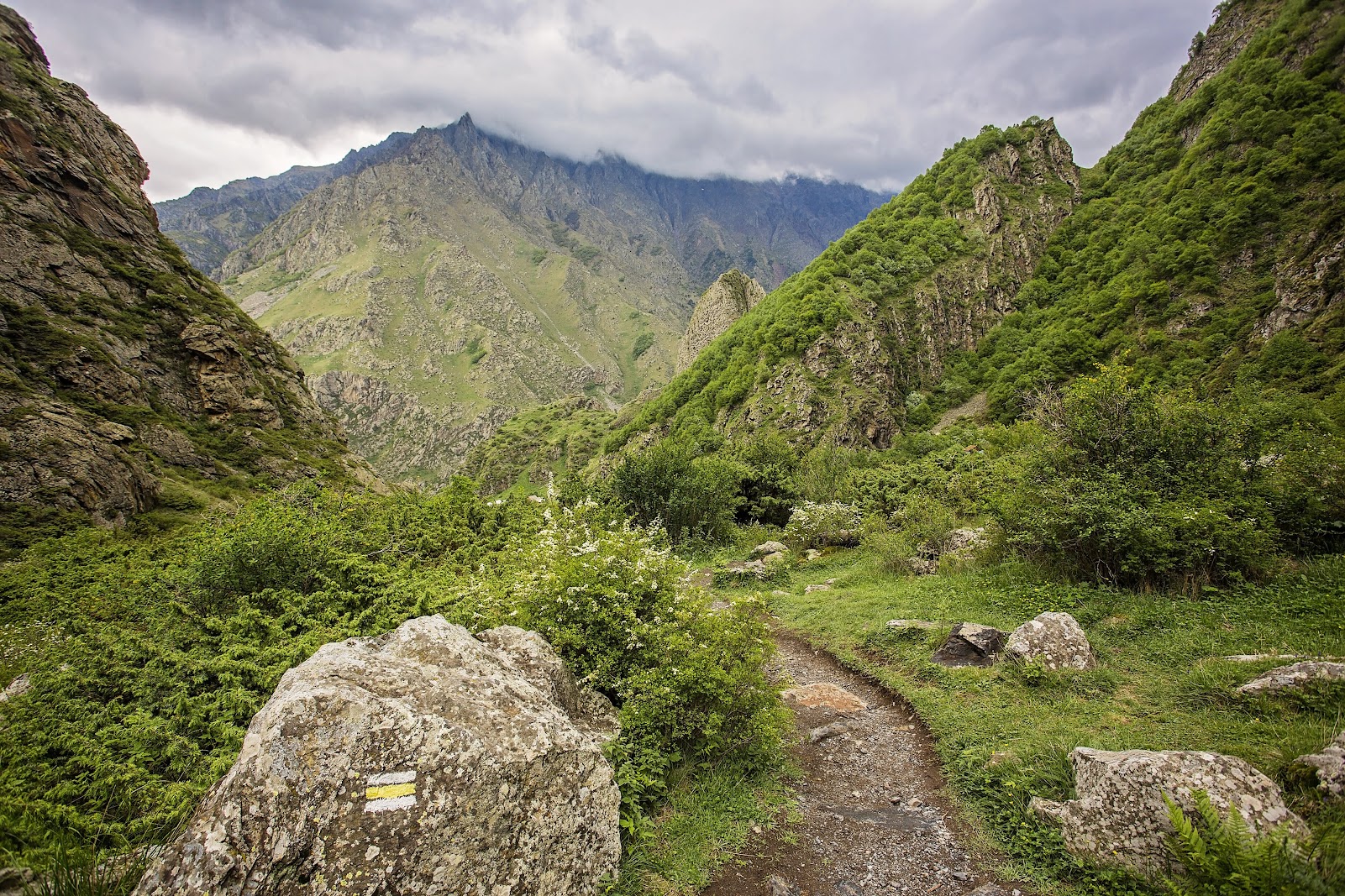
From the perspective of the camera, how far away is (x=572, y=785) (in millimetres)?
4770

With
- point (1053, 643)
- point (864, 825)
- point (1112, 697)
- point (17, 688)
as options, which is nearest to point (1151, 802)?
point (864, 825)

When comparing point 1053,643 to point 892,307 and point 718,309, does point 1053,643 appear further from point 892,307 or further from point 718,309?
point 718,309

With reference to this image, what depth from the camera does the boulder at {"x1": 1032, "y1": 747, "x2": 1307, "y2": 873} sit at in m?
4.43

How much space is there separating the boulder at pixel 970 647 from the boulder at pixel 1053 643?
1.55 ft

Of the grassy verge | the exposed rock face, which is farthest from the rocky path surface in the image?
the exposed rock face

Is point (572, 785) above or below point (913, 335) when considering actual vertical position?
below

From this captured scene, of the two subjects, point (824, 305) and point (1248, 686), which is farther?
point (824, 305)

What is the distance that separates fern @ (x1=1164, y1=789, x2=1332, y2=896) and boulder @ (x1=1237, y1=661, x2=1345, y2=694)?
2.74 m

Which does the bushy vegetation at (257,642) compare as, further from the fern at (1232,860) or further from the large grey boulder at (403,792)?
the fern at (1232,860)

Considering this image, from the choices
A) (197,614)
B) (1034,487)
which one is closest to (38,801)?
(197,614)

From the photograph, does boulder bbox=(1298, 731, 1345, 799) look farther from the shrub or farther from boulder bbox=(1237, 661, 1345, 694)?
the shrub

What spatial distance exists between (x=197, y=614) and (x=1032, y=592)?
14.4 metres

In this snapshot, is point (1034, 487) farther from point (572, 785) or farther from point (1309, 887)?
point (572, 785)

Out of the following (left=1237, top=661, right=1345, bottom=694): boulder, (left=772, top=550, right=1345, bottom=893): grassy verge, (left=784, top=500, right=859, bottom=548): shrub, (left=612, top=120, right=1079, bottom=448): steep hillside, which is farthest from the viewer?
(left=612, top=120, right=1079, bottom=448): steep hillside
